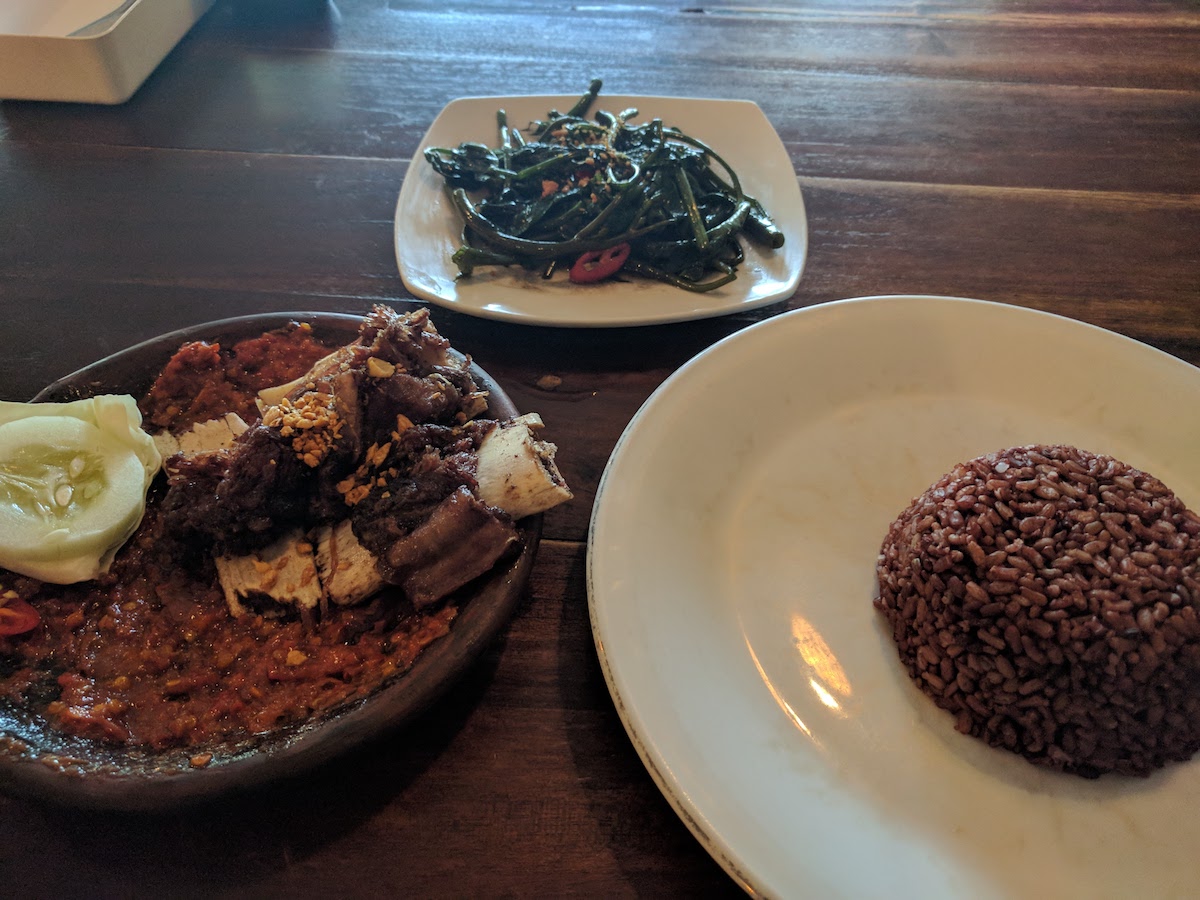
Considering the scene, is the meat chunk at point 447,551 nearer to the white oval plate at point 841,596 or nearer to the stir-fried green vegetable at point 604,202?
the white oval plate at point 841,596

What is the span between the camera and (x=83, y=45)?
9.95 ft

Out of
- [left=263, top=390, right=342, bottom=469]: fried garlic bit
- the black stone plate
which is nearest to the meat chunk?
the black stone plate

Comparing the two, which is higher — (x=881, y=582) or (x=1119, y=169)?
(x=1119, y=169)

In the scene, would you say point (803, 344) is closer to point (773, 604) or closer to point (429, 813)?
point (773, 604)

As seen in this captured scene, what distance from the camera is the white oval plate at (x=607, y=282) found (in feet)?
7.32

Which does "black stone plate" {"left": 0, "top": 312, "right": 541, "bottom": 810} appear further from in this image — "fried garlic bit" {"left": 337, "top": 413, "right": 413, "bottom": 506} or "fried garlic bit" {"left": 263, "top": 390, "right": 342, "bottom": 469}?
"fried garlic bit" {"left": 263, "top": 390, "right": 342, "bottom": 469}

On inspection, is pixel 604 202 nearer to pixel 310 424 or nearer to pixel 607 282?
pixel 607 282

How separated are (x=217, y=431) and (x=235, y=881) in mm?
994

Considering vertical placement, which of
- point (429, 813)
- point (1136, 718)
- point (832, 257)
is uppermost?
point (832, 257)

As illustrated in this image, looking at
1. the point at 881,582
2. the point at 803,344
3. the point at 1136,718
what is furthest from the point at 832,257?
the point at 1136,718

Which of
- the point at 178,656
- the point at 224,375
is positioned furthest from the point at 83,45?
the point at 178,656

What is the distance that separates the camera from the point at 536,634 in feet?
5.59

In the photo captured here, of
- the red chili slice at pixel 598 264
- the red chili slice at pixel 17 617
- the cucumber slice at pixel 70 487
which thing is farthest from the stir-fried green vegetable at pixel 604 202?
the red chili slice at pixel 17 617

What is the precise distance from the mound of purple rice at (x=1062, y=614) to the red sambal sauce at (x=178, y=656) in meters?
1.05
